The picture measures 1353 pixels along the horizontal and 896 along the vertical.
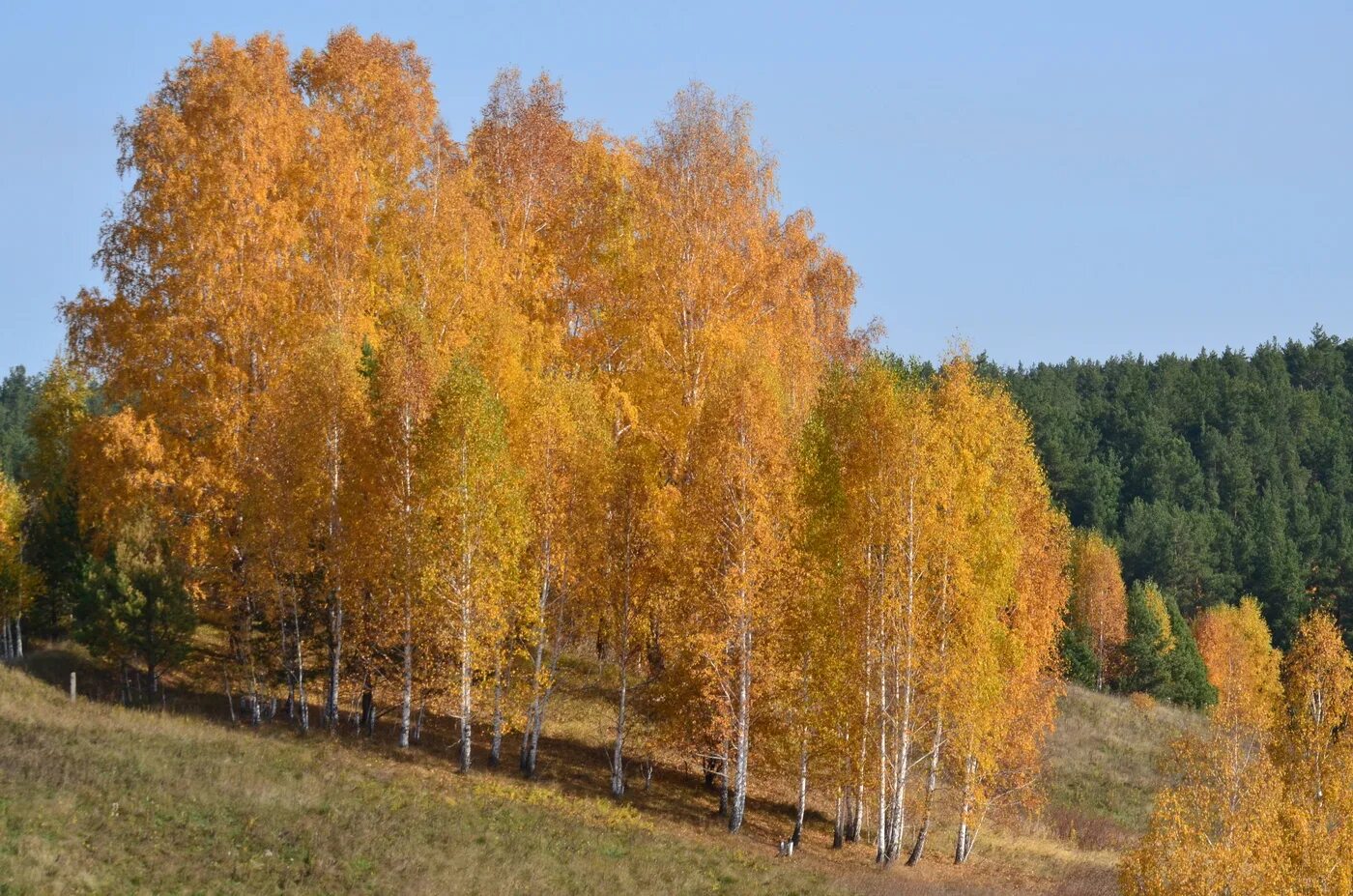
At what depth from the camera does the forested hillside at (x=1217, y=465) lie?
109 metres

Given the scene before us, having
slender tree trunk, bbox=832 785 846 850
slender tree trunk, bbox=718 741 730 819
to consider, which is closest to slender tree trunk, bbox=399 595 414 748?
slender tree trunk, bbox=718 741 730 819

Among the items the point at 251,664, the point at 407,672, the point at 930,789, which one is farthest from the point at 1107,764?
the point at 251,664

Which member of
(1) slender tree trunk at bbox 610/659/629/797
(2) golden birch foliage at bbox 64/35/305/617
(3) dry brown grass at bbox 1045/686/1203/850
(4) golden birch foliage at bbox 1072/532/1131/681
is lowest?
(3) dry brown grass at bbox 1045/686/1203/850

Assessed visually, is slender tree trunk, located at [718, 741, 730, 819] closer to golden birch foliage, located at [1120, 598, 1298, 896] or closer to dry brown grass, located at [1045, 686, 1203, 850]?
golden birch foliage, located at [1120, 598, 1298, 896]

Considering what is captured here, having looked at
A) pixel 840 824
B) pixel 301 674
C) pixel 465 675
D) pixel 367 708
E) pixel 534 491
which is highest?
pixel 534 491

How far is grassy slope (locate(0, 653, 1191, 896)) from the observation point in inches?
963

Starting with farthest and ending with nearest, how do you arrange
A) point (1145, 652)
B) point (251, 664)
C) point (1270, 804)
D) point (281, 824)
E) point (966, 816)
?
point (1145, 652)
point (251, 664)
point (966, 816)
point (1270, 804)
point (281, 824)

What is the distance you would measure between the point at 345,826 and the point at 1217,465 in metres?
129

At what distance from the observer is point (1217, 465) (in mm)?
140750

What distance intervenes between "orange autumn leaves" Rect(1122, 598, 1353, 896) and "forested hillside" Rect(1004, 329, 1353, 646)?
63638 mm

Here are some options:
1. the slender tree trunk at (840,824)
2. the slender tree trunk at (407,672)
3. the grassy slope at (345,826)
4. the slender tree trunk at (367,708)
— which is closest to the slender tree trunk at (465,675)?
the grassy slope at (345,826)

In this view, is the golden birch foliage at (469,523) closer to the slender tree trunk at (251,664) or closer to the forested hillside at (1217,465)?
the slender tree trunk at (251,664)

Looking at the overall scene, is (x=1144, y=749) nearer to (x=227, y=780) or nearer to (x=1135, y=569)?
(x=227, y=780)

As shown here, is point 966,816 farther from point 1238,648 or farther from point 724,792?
point 1238,648
